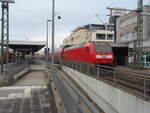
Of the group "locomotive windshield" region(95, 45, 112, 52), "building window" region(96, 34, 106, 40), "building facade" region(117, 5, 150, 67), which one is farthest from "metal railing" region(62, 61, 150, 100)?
"building window" region(96, 34, 106, 40)

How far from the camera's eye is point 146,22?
47375mm

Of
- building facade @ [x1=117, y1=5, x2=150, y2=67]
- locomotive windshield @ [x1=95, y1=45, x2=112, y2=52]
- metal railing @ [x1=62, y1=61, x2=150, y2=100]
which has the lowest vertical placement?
metal railing @ [x1=62, y1=61, x2=150, y2=100]

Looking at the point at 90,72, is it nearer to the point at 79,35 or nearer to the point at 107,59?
the point at 107,59

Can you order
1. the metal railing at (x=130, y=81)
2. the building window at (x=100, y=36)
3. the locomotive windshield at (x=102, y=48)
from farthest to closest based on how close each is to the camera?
the building window at (x=100, y=36) < the locomotive windshield at (x=102, y=48) < the metal railing at (x=130, y=81)

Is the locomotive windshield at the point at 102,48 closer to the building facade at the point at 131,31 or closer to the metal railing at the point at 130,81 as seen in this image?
the metal railing at the point at 130,81

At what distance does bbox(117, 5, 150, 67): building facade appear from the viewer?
3388 centimetres

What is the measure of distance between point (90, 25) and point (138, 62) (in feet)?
175

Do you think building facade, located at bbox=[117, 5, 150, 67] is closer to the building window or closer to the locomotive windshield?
the locomotive windshield

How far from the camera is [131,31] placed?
4762 centimetres

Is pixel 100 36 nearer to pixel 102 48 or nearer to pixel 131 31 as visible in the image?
pixel 131 31

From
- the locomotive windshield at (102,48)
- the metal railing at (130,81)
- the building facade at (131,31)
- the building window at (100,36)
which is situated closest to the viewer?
the metal railing at (130,81)

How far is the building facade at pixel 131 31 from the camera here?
33.9 metres

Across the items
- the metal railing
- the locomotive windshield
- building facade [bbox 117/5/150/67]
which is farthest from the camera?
building facade [bbox 117/5/150/67]

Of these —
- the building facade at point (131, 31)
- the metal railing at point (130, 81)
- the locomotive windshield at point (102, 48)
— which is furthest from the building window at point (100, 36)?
the metal railing at point (130, 81)
